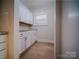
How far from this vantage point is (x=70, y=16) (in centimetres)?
175

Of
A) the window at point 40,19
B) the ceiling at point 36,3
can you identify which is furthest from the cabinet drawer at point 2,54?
the ceiling at point 36,3

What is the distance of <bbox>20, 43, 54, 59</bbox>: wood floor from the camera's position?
78.9 inches

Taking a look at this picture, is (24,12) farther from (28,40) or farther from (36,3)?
(28,40)

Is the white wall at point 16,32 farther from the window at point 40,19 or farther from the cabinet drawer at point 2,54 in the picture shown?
the window at point 40,19

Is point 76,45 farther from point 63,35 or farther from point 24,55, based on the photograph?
point 24,55

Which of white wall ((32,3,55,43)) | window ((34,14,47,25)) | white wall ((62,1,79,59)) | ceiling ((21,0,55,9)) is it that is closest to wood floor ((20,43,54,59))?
white wall ((32,3,55,43))

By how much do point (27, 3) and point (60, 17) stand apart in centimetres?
94

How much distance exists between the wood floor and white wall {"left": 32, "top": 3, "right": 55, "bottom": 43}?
0.47 feet

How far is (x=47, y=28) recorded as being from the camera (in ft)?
6.54

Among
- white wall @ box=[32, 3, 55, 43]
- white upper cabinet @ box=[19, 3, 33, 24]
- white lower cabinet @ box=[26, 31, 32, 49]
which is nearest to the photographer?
white wall @ box=[32, 3, 55, 43]

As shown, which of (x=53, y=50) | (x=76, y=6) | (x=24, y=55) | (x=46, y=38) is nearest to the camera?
(x=76, y=6)

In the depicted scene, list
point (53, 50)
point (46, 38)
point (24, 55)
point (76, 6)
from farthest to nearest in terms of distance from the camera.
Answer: point (24, 55) → point (46, 38) → point (53, 50) → point (76, 6)

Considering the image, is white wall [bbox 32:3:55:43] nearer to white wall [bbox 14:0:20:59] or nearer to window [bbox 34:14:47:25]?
window [bbox 34:14:47:25]

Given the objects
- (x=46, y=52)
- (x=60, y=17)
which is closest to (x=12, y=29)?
(x=46, y=52)
